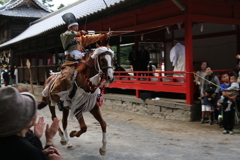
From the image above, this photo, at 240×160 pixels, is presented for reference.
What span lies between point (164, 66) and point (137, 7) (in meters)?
4.98

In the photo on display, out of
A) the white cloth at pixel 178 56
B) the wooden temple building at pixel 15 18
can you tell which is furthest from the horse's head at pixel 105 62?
the wooden temple building at pixel 15 18

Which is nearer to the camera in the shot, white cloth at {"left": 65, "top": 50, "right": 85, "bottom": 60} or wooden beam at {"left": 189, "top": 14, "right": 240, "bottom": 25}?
white cloth at {"left": 65, "top": 50, "right": 85, "bottom": 60}

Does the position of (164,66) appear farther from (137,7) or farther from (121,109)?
(137,7)

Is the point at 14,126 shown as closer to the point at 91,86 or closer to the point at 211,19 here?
the point at 91,86

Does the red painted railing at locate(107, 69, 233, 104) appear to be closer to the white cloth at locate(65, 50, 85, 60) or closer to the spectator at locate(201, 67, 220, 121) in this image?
the spectator at locate(201, 67, 220, 121)

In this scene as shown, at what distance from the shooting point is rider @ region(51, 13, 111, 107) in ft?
19.4

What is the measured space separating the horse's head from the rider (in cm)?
51

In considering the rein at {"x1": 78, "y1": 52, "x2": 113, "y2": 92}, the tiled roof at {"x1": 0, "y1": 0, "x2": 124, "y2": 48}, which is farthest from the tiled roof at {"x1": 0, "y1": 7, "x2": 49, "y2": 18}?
the rein at {"x1": 78, "y1": 52, "x2": 113, "y2": 92}

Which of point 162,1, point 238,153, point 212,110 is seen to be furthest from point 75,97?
point 162,1

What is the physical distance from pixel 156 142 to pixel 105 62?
95.2 inches

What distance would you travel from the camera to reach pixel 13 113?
1.96 metres

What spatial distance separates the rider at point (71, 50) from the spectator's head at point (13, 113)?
3.79m

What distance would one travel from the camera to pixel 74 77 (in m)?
5.86

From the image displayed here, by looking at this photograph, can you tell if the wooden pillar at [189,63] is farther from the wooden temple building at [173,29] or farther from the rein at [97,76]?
the rein at [97,76]
